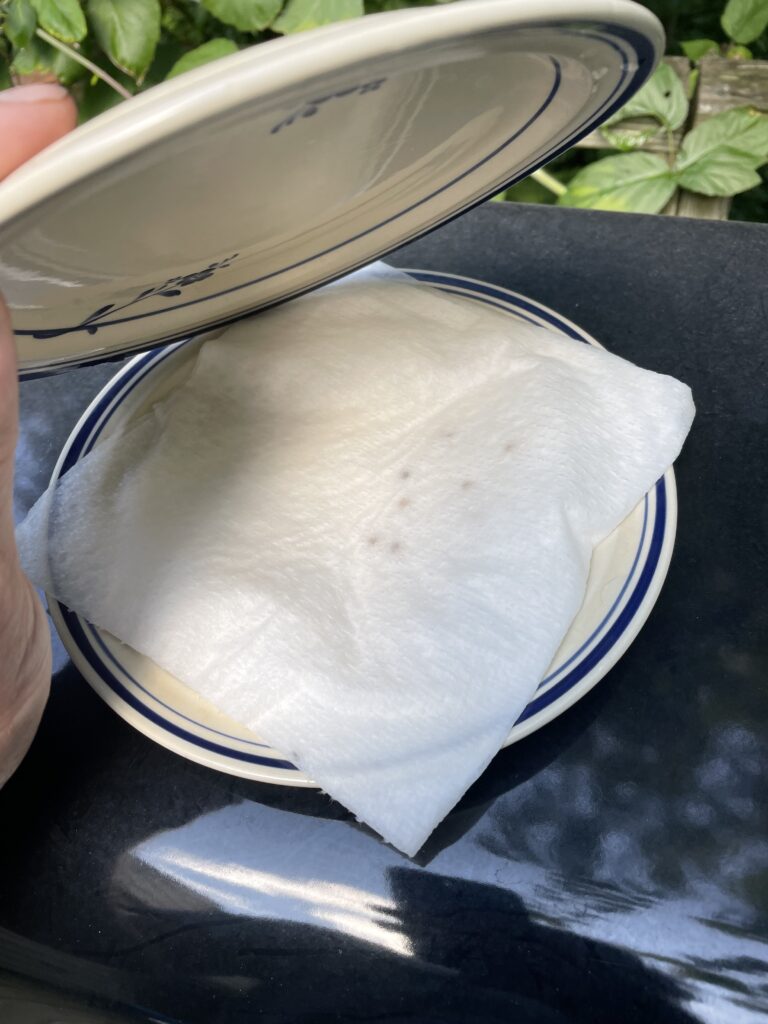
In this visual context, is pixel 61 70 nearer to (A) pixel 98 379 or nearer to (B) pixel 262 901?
(A) pixel 98 379

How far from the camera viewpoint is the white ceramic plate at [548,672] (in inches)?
18.9

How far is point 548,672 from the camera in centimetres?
48

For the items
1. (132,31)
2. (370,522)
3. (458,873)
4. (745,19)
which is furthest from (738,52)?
(458,873)

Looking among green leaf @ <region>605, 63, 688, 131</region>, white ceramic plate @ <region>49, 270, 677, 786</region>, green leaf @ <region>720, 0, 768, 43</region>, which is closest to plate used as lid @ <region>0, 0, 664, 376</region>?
white ceramic plate @ <region>49, 270, 677, 786</region>

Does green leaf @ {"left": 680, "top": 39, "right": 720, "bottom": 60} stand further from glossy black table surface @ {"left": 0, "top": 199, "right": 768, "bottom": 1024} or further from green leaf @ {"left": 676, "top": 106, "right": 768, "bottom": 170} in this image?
glossy black table surface @ {"left": 0, "top": 199, "right": 768, "bottom": 1024}

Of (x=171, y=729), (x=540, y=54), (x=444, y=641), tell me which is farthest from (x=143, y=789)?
(x=540, y=54)

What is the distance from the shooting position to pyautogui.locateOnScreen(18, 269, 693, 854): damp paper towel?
474 mm

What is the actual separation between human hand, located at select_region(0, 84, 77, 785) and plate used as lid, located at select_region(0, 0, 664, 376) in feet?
0.17

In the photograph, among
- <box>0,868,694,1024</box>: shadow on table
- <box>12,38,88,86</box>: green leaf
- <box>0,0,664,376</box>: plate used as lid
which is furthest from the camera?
<box>12,38,88,86</box>: green leaf

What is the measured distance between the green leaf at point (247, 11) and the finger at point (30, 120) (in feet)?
Answer: 2.97

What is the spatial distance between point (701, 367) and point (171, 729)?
0.49 m

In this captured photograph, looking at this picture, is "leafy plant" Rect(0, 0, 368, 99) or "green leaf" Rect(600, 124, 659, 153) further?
"green leaf" Rect(600, 124, 659, 153)

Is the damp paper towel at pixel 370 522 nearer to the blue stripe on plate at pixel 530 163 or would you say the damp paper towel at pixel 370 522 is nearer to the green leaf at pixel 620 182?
the blue stripe on plate at pixel 530 163

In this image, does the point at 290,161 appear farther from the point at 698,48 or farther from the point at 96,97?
the point at 698,48
